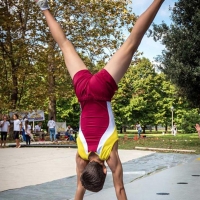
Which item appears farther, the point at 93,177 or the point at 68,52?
the point at 68,52

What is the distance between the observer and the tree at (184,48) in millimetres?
19016

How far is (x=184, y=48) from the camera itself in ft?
63.2

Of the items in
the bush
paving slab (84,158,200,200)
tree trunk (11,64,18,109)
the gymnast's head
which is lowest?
paving slab (84,158,200,200)

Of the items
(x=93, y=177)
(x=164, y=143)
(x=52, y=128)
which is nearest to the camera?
(x=93, y=177)

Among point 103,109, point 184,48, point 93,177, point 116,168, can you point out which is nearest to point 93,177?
point 93,177

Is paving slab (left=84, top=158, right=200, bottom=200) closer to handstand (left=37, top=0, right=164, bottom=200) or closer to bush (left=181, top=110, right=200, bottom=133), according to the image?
handstand (left=37, top=0, right=164, bottom=200)

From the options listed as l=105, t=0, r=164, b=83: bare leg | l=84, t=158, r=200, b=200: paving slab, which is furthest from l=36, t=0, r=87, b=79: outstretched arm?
l=84, t=158, r=200, b=200: paving slab

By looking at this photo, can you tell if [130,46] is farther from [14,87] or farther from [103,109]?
[14,87]

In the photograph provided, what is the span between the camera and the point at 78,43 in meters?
29.8

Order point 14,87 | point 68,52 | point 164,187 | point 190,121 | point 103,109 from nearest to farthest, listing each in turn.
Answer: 1. point 103,109
2. point 68,52
3. point 164,187
4. point 14,87
5. point 190,121

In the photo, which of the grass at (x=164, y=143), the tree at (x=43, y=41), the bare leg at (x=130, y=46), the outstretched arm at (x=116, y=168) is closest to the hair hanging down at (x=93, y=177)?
the outstretched arm at (x=116, y=168)

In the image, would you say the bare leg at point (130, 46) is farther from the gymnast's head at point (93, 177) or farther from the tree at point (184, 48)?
the tree at point (184, 48)

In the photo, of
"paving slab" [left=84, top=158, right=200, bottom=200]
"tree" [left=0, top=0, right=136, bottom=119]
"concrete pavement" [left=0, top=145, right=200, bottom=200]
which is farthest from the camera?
"tree" [left=0, top=0, right=136, bottom=119]

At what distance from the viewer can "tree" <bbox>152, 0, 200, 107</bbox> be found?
62.4 ft
